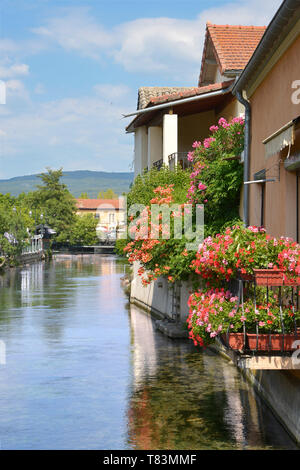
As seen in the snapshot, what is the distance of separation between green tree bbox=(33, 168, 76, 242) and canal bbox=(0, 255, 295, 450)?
293 feet

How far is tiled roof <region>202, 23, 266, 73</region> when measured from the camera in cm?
2317

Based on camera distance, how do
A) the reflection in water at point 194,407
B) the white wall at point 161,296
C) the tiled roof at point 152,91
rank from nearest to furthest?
the reflection in water at point 194,407 → the white wall at point 161,296 → the tiled roof at point 152,91

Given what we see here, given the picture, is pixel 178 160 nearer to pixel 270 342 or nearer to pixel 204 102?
pixel 204 102

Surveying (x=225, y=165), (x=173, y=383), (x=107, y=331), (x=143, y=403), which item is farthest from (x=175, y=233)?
(x=143, y=403)

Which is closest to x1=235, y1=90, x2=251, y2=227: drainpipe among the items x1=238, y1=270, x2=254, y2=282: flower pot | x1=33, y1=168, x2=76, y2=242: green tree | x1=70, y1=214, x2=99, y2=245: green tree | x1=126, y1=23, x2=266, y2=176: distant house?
x1=126, y1=23, x2=266, y2=176: distant house

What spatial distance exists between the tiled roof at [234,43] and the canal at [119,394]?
8651 millimetres

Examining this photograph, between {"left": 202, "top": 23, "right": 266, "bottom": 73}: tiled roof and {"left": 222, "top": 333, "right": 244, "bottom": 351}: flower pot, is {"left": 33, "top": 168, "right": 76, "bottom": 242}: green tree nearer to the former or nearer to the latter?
{"left": 202, "top": 23, "right": 266, "bottom": 73}: tiled roof

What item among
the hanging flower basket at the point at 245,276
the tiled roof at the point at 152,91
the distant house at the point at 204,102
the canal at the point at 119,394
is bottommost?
the canal at the point at 119,394

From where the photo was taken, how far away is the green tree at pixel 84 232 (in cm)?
11694

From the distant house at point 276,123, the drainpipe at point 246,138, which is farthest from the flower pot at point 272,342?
the drainpipe at point 246,138

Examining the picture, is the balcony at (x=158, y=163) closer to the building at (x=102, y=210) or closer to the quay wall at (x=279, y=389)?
the quay wall at (x=279, y=389)

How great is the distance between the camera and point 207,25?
2558 centimetres
